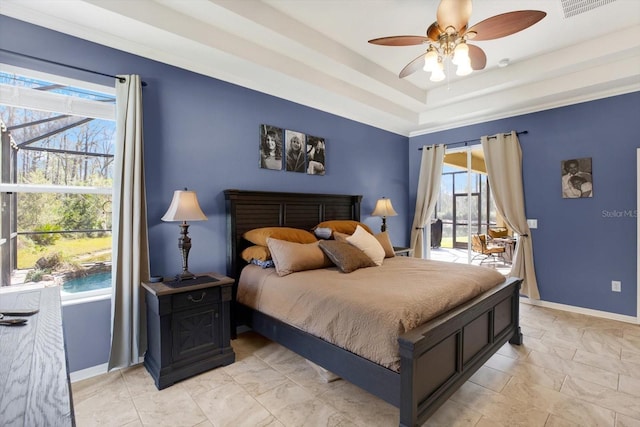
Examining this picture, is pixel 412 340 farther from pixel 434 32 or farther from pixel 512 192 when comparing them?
pixel 512 192

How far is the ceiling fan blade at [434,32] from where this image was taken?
88.6 inches

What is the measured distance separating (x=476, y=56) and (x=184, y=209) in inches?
106

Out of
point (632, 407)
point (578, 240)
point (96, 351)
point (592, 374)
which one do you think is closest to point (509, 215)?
point (578, 240)

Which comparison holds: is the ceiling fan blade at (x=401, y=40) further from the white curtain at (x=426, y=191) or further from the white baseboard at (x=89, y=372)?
the white baseboard at (x=89, y=372)

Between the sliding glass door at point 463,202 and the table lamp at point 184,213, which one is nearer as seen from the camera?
the table lamp at point 184,213

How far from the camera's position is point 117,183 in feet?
8.21

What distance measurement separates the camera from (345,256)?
292 centimetres

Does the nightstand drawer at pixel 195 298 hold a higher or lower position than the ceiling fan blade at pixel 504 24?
lower

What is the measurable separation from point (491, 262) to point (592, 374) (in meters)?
3.09

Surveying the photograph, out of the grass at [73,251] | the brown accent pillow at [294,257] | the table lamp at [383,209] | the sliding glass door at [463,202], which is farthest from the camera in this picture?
the sliding glass door at [463,202]

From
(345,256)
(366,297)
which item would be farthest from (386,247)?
(366,297)

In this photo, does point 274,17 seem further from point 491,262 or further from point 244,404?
point 491,262

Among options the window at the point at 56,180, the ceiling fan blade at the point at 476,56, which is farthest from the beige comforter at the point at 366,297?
the ceiling fan blade at the point at 476,56

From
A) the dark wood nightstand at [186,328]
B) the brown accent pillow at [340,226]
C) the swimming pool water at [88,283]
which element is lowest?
the dark wood nightstand at [186,328]
